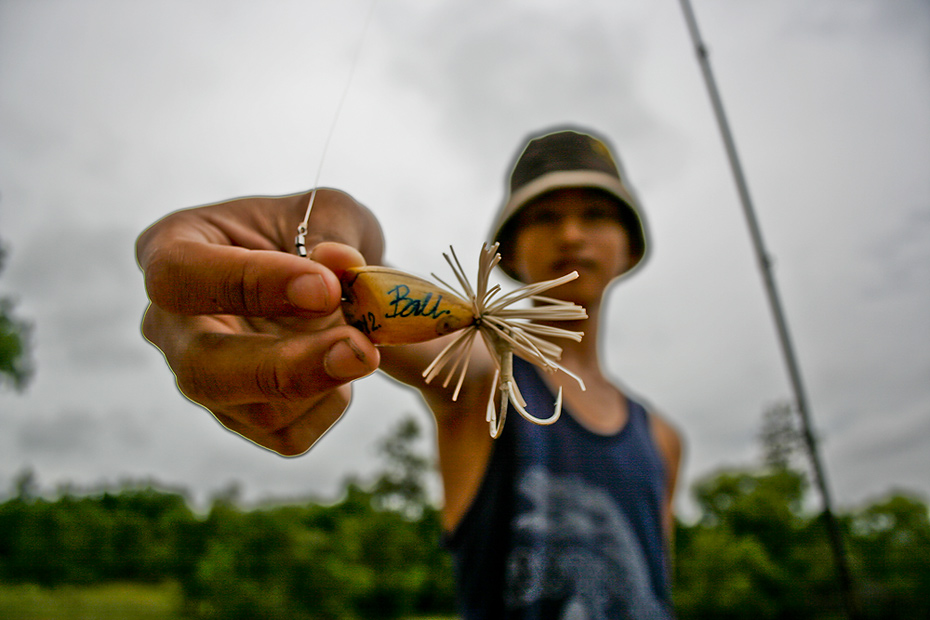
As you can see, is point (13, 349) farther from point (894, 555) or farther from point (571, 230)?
point (894, 555)

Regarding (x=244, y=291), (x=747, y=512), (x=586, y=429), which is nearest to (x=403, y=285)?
(x=244, y=291)

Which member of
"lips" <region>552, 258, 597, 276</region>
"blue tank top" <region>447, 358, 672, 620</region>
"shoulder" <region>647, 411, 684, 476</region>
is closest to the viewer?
"blue tank top" <region>447, 358, 672, 620</region>

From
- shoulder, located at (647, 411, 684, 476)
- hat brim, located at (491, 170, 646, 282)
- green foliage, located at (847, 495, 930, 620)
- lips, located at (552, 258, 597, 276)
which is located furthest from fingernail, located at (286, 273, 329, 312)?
green foliage, located at (847, 495, 930, 620)

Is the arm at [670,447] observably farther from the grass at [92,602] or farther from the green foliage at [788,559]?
the grass at [92,602]

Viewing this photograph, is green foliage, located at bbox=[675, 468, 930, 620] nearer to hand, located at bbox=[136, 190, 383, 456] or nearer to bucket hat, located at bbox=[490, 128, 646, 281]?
bucket hat, located at bbox=[490, 128, 646, 281]

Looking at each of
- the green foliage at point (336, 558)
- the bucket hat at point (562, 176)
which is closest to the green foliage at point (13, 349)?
the green foliage at point (336, 558)
